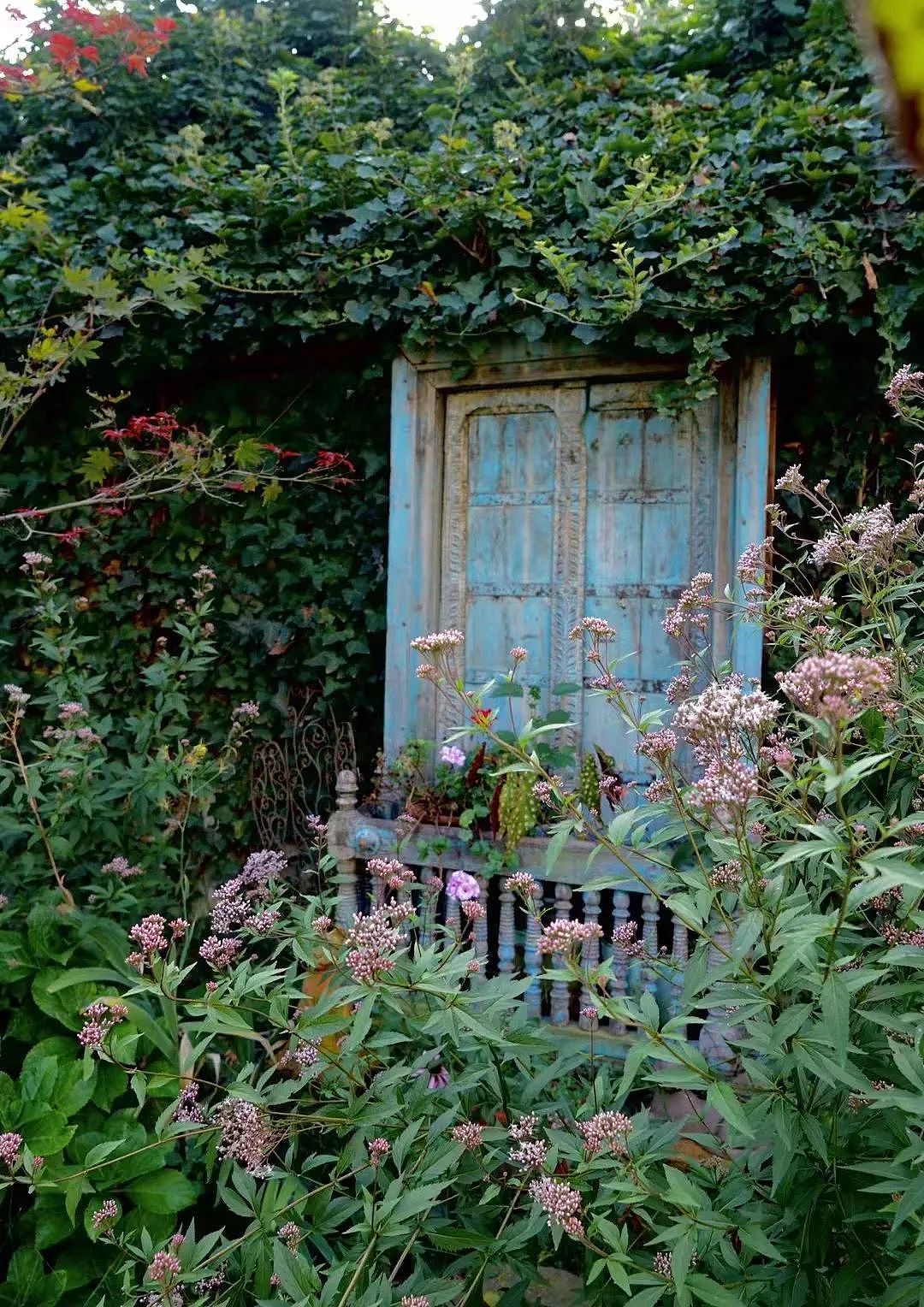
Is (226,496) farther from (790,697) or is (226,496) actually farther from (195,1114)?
(790,697)

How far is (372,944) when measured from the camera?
4.98ft

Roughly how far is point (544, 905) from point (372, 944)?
255 centimetres

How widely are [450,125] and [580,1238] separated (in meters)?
4.78

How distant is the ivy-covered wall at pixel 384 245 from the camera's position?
3848 mm

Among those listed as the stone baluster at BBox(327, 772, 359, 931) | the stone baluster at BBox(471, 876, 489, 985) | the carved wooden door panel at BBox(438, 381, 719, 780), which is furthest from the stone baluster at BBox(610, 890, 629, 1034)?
the stone baluster at BBox(327, 772, 359, 931)

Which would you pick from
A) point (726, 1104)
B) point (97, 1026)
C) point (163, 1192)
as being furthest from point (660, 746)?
point (163, 1192)

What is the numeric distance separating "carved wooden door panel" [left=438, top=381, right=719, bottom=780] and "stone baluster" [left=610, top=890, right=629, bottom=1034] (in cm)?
70

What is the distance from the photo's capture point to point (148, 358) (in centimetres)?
472

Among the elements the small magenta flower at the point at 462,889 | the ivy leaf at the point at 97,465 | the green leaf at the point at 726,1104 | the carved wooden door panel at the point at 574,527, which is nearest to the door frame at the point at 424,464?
the carved wooden door panel at the point at 574,527

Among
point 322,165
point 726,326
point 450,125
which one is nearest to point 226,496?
point 322,165

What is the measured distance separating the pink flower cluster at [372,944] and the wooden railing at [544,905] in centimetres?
167

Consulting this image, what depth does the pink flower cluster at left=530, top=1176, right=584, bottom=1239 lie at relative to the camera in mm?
1329

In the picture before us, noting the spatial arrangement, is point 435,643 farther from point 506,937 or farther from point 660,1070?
point 506,937

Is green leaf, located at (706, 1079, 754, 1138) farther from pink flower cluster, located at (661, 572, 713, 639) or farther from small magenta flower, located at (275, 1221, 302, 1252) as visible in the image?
pink flower cluster, located at (661, 572, 713, 639)
